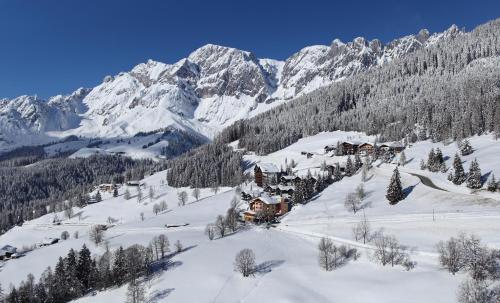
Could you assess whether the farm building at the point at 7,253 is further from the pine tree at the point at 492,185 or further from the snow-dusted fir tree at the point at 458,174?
the pine tree at the point at 492,185

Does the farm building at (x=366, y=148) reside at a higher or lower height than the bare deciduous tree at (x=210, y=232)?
higher

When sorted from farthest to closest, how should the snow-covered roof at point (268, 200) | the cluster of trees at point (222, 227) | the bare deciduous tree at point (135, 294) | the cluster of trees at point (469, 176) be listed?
the snow-covered roof at point (268, 200), the cluster of trees at point (222, 227), the cluster of trees at point (469, 176), the bare deciduous tree at point (135, 294)

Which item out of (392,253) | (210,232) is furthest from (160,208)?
(392,253)

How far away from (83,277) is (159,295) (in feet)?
88.5

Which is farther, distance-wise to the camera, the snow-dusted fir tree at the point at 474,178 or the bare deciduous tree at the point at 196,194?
the bare deciduous tree at the point at 196,194

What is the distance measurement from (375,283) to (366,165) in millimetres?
73654

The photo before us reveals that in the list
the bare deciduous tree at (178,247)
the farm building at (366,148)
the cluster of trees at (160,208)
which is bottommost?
the bare deciduous tree at (178,247)

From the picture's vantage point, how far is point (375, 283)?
211 feet

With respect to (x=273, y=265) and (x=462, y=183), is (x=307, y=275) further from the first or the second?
(x=462, y=183)

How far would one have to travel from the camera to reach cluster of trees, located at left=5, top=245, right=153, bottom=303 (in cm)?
8125

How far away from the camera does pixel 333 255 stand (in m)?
77.1

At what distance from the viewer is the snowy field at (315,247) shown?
64.0 metres

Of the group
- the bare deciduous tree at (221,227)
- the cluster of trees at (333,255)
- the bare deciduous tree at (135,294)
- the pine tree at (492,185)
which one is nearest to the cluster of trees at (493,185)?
the pine tree at (492,185)

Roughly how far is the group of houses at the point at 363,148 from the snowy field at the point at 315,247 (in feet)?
68.7
